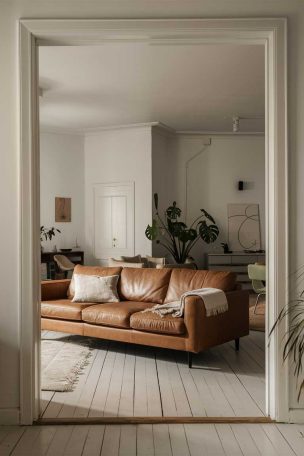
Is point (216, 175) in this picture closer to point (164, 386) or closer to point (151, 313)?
point (151, 313)

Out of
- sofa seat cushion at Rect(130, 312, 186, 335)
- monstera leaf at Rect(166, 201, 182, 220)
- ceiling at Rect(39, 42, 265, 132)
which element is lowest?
sofa seat cushion at Rect(130, 312, 186, 335)

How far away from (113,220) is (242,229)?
253cm

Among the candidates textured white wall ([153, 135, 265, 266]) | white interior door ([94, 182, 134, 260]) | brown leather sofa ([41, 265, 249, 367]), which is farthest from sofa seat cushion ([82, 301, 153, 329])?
textured white wall ([153, 135, 265, 266])

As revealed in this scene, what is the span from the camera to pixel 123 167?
9523mm

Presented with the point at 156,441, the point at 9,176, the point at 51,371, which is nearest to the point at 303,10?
the point at 9,176

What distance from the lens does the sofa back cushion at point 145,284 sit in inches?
229

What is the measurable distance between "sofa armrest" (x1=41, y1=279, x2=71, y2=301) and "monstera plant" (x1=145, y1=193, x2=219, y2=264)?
9.34 ft

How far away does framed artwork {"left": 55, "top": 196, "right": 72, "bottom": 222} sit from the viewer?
31.4ft

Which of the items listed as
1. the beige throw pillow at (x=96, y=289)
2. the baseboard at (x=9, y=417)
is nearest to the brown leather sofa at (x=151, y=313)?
the beige throw pillow at (x=96, y=289)

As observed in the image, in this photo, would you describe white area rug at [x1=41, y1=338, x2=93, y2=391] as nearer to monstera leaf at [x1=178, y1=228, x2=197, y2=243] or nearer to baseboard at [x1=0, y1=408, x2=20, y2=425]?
baseboard at [x1=0, y1=408, x2=20, y2=425]

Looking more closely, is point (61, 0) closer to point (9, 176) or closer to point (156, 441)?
point (9, 176)

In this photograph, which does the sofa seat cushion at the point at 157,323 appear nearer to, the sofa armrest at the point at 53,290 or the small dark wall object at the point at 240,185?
the sofa armrest at the point at 53,290

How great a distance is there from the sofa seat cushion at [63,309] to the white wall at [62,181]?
3.66 metres

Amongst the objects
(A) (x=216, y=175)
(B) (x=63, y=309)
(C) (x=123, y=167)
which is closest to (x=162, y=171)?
(C) (x=123, y=167)
